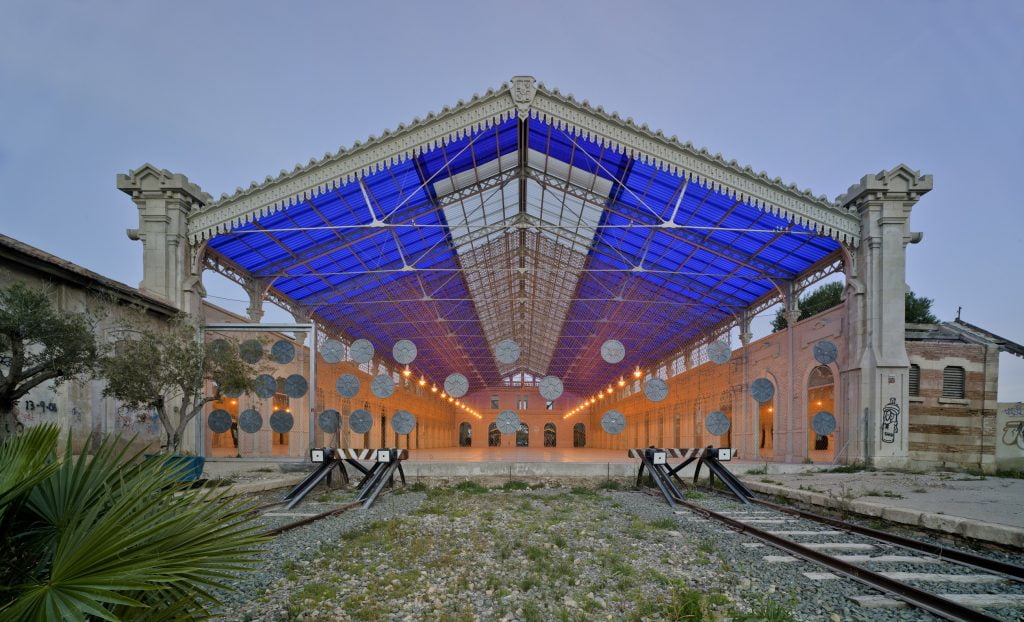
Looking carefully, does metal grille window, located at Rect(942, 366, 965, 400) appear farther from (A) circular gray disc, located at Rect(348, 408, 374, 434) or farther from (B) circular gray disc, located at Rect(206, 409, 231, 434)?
(B) circular gray disc, located at Rect(206, 409, 231, 434)

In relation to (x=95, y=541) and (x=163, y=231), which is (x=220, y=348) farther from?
(x=95, y=541)

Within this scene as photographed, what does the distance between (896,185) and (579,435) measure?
4473 cm

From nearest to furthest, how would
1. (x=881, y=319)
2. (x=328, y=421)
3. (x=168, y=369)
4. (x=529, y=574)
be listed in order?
(x=529, y=574)
(x=168, y=369)
(x=881, y=319)
(x=328, y=421)

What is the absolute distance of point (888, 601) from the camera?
17.3 ft

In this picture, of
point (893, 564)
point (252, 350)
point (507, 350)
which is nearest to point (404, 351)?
point (507, 350)

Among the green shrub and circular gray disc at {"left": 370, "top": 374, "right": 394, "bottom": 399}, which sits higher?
the green shrub

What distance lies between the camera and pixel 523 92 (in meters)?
17.5

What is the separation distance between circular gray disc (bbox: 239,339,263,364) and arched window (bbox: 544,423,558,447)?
142 feet

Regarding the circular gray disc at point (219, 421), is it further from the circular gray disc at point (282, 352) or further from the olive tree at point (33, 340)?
the olive tree at point (33, 340)

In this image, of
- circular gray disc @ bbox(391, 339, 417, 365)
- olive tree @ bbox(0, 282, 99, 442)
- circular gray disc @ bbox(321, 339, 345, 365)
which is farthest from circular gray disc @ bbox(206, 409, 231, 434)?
olive tree @ bbox(0, 282, 99, 442)

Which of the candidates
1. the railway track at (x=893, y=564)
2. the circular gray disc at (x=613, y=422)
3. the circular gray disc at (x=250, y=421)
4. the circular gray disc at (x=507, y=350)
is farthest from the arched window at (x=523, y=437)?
the railway track at (x=893, y=564)

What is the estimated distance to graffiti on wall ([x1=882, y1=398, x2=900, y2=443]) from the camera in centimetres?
1731

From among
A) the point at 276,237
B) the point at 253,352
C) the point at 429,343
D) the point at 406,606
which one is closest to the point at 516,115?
the point at 276,237

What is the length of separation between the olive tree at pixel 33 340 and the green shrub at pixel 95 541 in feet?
23.2
